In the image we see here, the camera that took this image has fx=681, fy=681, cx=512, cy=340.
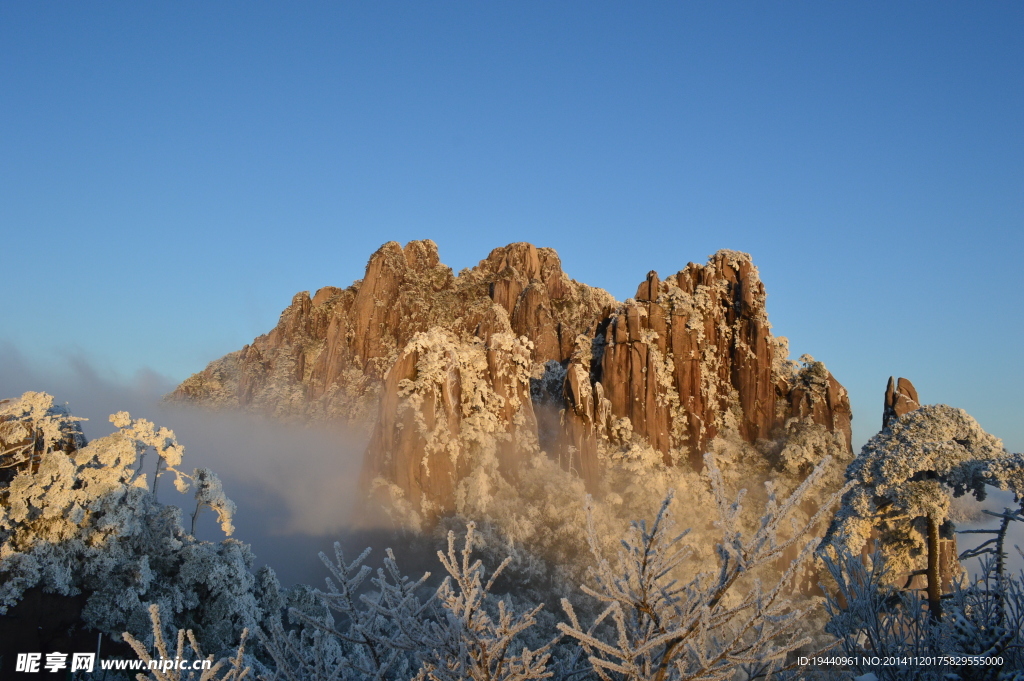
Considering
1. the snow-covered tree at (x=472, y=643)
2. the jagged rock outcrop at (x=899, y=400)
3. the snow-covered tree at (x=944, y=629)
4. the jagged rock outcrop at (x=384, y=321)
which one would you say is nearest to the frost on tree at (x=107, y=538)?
the snow-covered tree at (x=472, y=643)

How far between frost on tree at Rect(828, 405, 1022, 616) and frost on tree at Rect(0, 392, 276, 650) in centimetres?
2178

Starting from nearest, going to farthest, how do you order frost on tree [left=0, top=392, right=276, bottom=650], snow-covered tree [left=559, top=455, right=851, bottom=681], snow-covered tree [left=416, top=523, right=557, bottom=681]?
snow-covered tree [left=559, top=455, right=851, bottom=681] < snow-covered tree [left=416, top=523, right=557, bottom=681] < frost on tree [left=0, top=392, right=276, bottom=650]

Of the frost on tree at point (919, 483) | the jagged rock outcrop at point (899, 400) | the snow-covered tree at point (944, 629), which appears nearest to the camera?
the snow-covered tree at point (944, 629)

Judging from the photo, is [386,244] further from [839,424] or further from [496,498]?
[839,424]

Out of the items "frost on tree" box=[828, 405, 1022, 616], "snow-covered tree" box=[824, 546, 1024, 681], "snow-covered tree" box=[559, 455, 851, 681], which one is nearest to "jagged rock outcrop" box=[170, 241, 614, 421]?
"frost on tree" box=[828, 405, 1022, 616]

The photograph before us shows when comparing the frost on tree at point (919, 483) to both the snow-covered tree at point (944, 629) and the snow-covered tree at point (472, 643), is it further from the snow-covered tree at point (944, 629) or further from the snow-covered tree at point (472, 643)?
the snow-covered tree at point (472, 643)

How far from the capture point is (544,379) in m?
52.8

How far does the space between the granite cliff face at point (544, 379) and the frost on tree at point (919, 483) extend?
70.6 ft

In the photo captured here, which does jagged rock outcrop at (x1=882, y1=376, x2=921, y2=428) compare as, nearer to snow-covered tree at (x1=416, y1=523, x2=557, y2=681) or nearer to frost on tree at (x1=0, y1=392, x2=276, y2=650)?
frost on tree at (x1=0, y1=392, x2=276, y2=650)

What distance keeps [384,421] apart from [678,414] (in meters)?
20.2

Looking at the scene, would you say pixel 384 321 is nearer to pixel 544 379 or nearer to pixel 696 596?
pixel 544 379

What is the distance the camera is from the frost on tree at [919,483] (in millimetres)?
20719

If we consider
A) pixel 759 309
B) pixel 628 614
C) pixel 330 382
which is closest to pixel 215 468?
Answer: pixel 330 382

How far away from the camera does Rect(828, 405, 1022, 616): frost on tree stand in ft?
68.0
